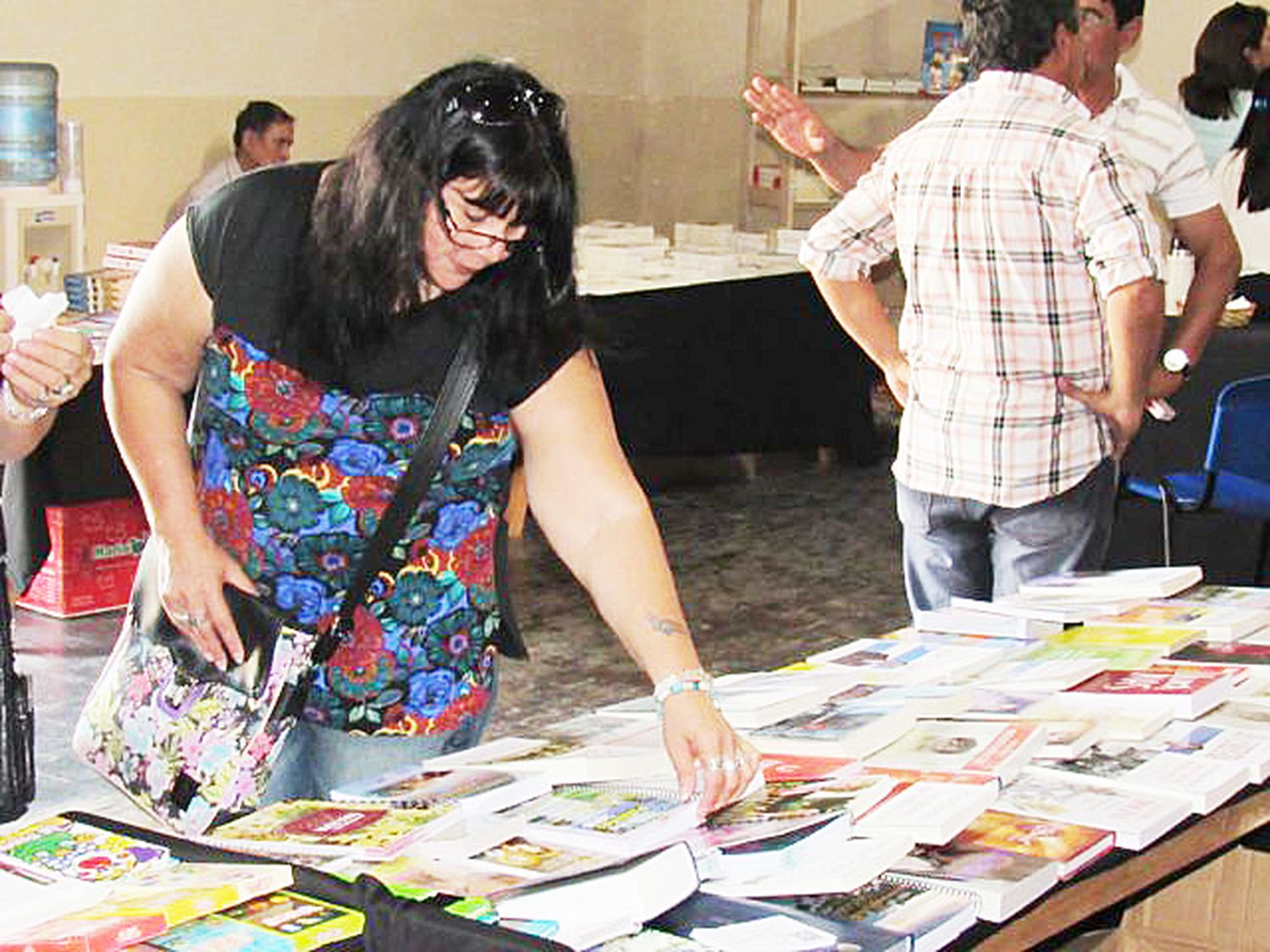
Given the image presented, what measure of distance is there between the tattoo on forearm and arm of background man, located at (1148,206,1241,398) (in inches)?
68.5

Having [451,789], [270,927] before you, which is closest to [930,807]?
[451,789]

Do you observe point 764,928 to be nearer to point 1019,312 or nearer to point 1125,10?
point 1019,312

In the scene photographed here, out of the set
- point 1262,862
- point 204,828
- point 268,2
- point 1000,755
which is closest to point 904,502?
point 1262,862

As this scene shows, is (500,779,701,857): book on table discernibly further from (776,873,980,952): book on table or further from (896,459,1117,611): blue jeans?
(896,459,1117,611): blue jeans

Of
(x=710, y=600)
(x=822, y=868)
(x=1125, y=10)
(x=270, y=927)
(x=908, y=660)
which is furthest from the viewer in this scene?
(x=710, y=600)

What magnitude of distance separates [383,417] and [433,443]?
7cm

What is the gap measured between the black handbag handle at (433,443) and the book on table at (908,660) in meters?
0.68

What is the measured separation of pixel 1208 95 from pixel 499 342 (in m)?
5.53

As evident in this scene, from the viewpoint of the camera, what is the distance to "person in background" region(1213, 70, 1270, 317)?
5.90 m

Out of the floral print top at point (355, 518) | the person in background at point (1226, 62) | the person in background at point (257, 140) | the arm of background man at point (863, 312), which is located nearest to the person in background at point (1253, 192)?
the person in background at point (1226, 62)

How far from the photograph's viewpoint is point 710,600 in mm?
6316

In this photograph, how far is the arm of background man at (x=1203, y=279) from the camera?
376cm

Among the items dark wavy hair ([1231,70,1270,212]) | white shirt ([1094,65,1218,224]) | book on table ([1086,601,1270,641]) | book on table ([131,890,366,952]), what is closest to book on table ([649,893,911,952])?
book on table ([131,890,366,952])

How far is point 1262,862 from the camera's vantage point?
8.77 feet
